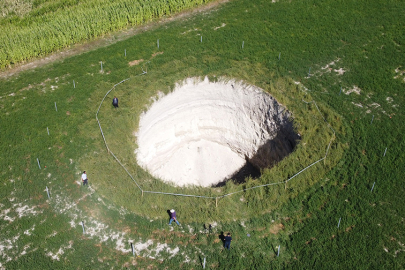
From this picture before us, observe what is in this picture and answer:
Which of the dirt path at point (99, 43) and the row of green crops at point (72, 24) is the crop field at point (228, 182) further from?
the dirt path at point (99, 43)

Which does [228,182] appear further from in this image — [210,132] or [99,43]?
[99,43]

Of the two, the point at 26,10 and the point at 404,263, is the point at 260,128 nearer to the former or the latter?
the point at 404,263

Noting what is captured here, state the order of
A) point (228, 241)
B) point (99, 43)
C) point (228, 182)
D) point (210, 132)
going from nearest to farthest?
1. point (228, 241)
2. point (228, 182)
3. point (210, 132)
4. point (99, 43)

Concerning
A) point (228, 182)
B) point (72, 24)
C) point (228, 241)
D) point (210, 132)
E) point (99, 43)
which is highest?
point (72, 24)

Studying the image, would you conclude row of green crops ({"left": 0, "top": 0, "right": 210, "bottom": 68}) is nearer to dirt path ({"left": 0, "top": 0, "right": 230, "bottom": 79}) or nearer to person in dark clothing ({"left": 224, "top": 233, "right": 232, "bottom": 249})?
dirt path ({"left": 0, "top": 0, "right": 230, "bottom": 79})

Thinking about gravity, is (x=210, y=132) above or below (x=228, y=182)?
below

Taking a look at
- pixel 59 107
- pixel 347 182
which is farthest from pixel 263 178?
pixel 59 107

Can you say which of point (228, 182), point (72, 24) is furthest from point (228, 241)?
point (72, 24)
